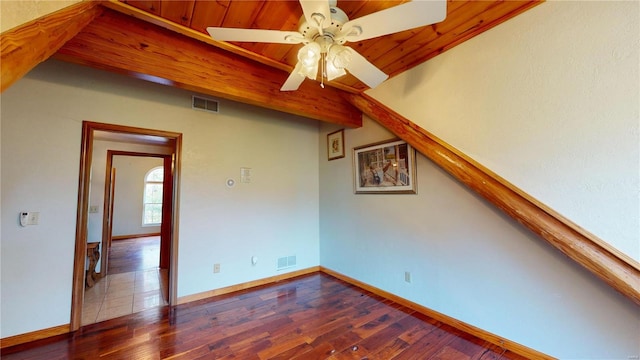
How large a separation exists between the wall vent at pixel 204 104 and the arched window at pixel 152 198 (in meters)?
6.11

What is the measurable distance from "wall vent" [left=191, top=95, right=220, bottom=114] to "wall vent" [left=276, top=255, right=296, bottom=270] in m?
2.20

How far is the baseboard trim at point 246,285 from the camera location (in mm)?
2859

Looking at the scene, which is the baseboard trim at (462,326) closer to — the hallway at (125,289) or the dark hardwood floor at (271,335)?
the dark hardwood floor at (271,335)

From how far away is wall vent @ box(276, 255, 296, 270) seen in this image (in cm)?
355

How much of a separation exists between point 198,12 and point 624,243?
2972 mm

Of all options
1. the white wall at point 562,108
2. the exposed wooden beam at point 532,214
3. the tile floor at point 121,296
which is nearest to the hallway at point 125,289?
the tile floor at point 121,296

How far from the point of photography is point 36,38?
104 cm

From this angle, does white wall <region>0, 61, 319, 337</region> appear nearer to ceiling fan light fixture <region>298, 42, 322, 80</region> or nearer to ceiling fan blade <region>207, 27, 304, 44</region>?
ceiling fan blade <region>207, 27, 304, 44</region>

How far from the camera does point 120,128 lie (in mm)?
2539

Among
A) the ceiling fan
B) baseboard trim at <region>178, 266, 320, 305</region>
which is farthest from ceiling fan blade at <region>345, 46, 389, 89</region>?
baseboard trim at <region>178, 266, 320, 305</region>

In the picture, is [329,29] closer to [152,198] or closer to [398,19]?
[398,19]

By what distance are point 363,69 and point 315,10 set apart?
0.55 m

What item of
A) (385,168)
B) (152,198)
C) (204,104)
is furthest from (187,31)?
(152,198)

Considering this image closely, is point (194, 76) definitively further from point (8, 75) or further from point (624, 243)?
point (624, 243)
